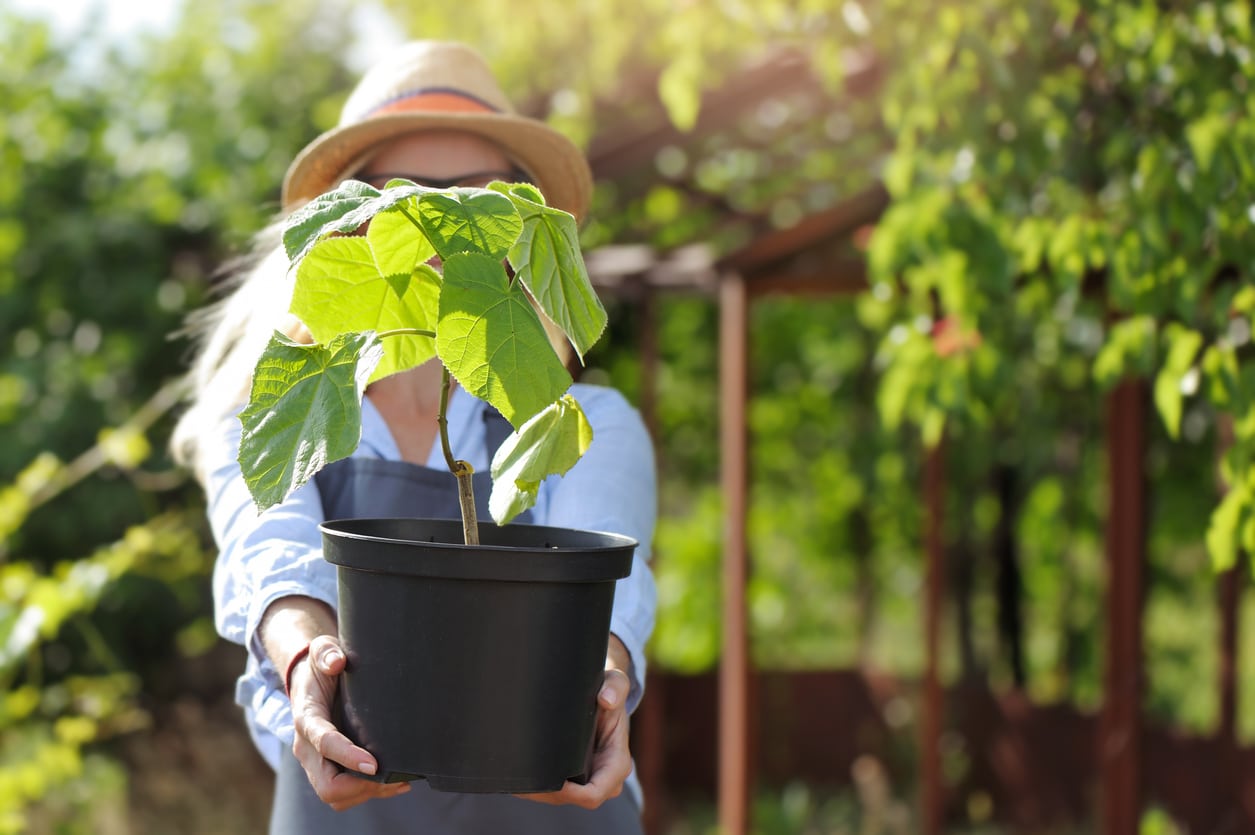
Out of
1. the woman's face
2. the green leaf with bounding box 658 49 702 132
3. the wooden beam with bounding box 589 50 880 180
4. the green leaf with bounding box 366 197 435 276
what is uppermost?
the wooden beam with bounding box 589 50 880 180

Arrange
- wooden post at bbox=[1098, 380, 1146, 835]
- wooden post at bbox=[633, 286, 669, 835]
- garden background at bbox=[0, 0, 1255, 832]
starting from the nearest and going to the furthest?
garden background at bbox=[0, 0, 1255, 832] → wooden post at bbox=[1098, 380, 1146, 835] → wooden post at bbox=[633, 286, 669, 835]

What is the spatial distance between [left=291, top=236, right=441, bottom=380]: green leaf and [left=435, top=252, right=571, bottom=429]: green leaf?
2.8 inches

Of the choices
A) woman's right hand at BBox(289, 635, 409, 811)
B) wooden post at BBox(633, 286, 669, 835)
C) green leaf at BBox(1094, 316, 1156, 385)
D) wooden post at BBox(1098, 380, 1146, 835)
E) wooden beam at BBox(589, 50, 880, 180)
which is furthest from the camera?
wooden post at BBox(633, 286, 669, 835)

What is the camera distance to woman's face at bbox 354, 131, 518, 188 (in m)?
1.44

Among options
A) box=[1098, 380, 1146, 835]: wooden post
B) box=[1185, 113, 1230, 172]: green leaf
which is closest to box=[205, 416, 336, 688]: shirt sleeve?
box=[1185, 113, 1230, 172]: green leaf

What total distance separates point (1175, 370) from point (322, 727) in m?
1.18

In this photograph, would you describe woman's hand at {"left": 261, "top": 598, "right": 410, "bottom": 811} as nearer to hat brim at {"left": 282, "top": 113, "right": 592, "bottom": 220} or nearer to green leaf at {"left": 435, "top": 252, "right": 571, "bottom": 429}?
green leaf at {"left": 435, "top": 252, "right": 571, "bottom": 429}

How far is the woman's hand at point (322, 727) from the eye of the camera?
3.43 feet

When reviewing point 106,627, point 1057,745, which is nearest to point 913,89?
point 1057,745

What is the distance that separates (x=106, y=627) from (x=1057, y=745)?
2.97m

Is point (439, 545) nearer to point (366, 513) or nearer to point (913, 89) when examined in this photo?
point (366, 513)

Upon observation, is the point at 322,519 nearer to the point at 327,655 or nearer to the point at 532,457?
the point at 327,655

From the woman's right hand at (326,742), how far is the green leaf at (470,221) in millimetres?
361

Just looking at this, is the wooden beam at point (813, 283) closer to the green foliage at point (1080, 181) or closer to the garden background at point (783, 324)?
the garden background at point (783, 324)
